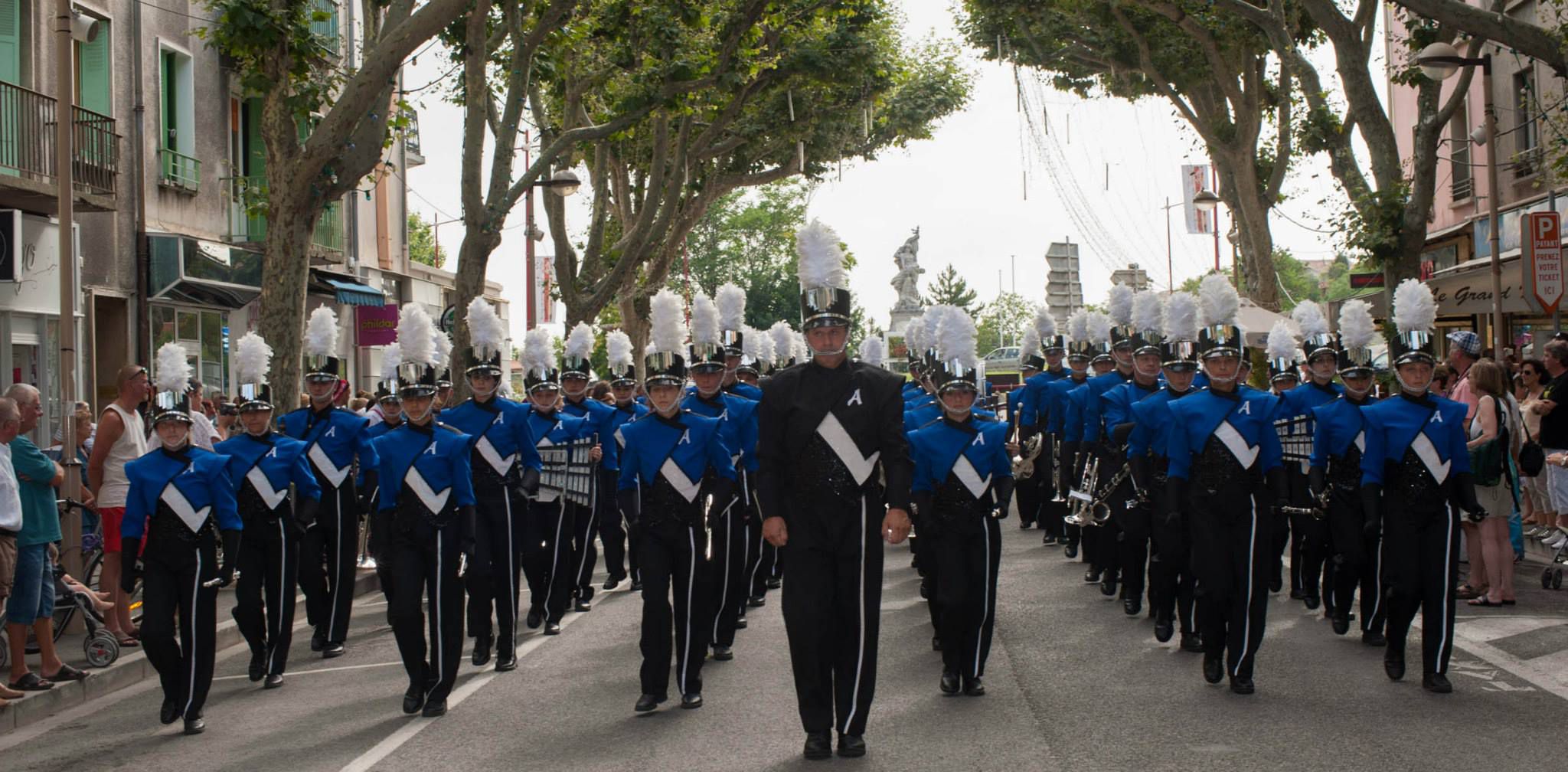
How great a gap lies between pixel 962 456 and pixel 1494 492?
473cm

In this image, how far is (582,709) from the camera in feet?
27.2

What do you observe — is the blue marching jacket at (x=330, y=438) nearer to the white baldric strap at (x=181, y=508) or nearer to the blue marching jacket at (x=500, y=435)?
the blue marching jacket at (x=500, y=435)

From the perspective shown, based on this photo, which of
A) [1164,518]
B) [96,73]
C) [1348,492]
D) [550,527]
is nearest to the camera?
[1164,518]

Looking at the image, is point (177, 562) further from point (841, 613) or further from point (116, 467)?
point (841, 613)

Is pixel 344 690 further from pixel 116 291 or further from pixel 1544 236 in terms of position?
pixel 116 291

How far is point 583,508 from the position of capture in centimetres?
1206

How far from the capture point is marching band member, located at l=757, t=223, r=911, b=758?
713cm

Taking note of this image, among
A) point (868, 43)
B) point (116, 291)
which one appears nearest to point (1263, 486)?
point (116, 291)

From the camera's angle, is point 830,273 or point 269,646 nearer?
point 830,273

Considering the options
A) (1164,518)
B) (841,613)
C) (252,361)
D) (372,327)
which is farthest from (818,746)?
(372,327)

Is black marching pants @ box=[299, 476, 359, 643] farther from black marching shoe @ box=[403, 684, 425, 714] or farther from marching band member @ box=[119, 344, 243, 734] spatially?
black marching shoe @ box=[403, 684, 425, 714]

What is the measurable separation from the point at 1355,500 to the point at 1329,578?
3.63 feet

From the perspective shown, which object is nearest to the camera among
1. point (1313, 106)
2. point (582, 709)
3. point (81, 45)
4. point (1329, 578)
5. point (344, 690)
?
point (582, 709)

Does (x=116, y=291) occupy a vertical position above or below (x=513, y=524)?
above
